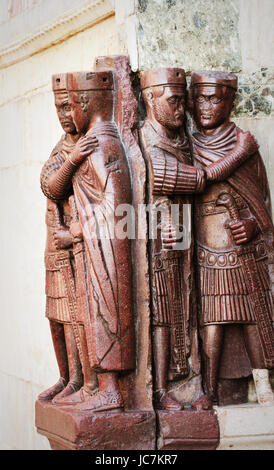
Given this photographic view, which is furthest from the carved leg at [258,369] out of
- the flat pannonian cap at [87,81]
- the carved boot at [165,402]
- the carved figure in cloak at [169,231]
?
the flat pannonian cap at [87,81]

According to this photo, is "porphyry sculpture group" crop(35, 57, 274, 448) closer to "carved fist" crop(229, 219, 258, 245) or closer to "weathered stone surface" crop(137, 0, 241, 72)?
"carved fist" crop(229, 219, 258, 245)

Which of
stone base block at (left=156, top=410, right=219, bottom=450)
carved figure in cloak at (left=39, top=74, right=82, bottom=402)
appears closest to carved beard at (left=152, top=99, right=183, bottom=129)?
carved figure in cloak at (left=39, top=74, right=82, bottom=402)

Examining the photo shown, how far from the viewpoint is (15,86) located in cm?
650

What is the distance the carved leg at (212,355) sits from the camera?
511 cm

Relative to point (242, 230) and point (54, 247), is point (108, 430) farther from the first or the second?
point (242, 230)

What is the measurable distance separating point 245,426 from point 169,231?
1.01 meters

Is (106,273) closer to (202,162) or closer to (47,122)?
(202,162)

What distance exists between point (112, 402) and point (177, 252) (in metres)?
0.77

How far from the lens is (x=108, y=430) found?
489cm

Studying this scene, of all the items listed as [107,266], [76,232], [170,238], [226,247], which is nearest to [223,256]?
[226,247]

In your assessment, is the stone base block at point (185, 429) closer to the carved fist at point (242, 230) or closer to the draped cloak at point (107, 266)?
the draped cloak at point (107, 266)

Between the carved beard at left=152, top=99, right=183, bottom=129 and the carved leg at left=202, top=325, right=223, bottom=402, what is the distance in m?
0.98

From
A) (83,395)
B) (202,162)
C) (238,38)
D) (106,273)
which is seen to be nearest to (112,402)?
(83,395)

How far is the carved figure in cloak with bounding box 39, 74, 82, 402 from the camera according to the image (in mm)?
5289
